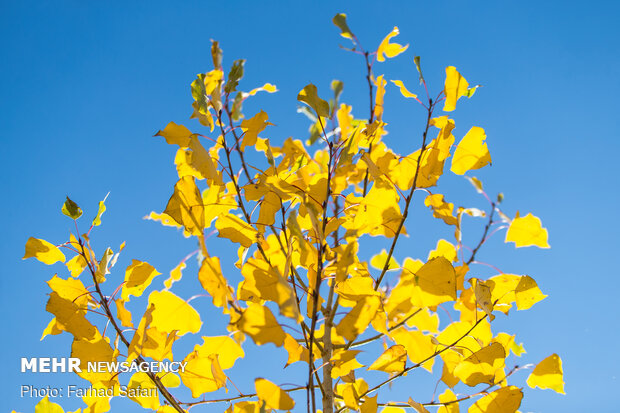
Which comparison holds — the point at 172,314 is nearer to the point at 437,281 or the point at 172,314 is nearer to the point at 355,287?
the point at 355,287

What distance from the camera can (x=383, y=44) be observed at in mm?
965

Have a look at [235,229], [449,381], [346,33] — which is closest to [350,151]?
[235,229]

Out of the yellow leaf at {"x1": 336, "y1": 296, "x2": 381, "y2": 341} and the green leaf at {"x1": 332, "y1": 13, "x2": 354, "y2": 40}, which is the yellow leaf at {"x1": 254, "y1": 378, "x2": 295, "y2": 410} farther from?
the green leaf at {"x1": 332, "y1": 13, "x2": 354, "y2": 40}

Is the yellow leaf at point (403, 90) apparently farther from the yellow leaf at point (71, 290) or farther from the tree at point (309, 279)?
the yellow leaf at point (71, 290)

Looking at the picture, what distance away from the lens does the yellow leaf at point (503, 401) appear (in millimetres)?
755

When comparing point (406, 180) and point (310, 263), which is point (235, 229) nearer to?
point (310, 263)

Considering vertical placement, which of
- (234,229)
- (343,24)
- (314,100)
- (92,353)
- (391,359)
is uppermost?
(343,24)

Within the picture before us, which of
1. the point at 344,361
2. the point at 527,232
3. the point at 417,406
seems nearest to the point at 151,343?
the point at 344,361

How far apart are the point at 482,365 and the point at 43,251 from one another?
2.83 feet

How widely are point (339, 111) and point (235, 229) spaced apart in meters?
0.62

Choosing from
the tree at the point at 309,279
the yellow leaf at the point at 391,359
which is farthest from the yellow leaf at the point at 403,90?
the yellow leaf at the point at 391,359

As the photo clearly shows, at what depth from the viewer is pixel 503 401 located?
76 centimetres

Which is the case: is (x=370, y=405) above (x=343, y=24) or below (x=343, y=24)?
below

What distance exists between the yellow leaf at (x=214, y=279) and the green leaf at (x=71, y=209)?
34 centimetres
